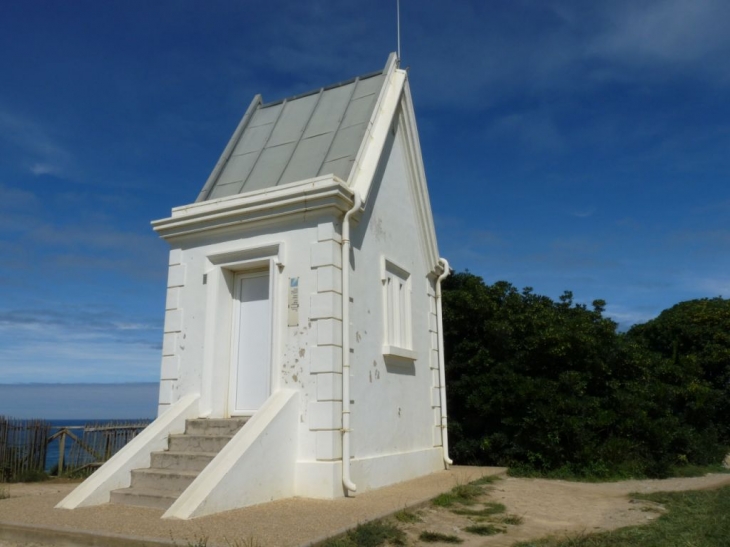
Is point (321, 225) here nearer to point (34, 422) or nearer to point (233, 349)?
point (233, 349)

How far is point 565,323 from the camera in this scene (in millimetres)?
14266

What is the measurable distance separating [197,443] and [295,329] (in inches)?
82.6

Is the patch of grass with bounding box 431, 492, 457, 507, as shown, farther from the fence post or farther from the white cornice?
the fence post

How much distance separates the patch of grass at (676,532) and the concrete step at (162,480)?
4.19 m

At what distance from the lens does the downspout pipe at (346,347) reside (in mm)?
8484

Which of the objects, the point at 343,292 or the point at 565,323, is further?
the point at 565,323

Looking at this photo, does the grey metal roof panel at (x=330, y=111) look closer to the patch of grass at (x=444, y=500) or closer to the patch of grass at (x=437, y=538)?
the patch of grass at (x=444, y=500)

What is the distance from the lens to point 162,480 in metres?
8.08

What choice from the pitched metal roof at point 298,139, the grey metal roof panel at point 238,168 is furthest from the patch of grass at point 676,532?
the grey metal roof panel at point 238,168

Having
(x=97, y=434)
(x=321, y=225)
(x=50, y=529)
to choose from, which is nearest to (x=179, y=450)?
(x=50, y=529)

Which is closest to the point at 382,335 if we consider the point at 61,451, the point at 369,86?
the point at 369,86

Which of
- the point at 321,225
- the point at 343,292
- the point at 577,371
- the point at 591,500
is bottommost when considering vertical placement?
the point at 591,500

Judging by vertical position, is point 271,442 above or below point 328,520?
above

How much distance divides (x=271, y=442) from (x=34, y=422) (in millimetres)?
11565
